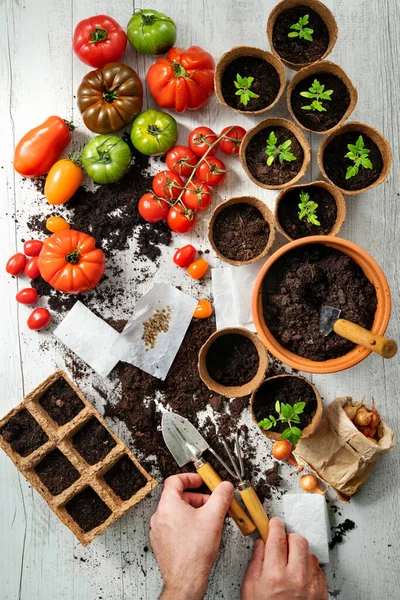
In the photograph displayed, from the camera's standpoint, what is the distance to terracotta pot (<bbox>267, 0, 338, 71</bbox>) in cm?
189

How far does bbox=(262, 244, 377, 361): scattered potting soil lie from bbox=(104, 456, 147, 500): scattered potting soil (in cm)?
70

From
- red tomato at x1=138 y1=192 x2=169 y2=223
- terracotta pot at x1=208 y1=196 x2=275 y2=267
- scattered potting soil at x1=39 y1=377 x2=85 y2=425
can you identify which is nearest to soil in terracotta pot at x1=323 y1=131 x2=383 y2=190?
terracotta pot at x1=208 y1=196 x2=275 y2=267

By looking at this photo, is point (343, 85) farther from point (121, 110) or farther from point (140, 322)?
point (140, 322)

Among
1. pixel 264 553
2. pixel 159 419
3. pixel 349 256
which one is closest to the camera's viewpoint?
pixel 349 256

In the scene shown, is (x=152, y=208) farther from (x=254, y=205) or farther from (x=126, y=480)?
(x=126, y=480)

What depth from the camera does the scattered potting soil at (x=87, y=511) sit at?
1.94m

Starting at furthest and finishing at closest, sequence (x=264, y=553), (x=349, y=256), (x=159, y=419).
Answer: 1. (x=159, y=419)
2. (x=264, y=553)
3. (x=349, y=256)

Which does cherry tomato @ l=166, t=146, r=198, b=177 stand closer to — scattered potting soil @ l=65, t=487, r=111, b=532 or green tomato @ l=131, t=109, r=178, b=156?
green tomato @ l=131, t=109, r=178, b=156

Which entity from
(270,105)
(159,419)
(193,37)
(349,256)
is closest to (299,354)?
(349,256)

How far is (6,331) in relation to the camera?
2.09m

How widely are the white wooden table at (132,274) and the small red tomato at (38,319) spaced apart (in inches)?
2.8

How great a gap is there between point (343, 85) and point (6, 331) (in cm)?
151

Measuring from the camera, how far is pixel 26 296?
202 centimetres

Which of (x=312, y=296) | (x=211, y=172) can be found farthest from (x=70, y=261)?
(x=312, y=296)
